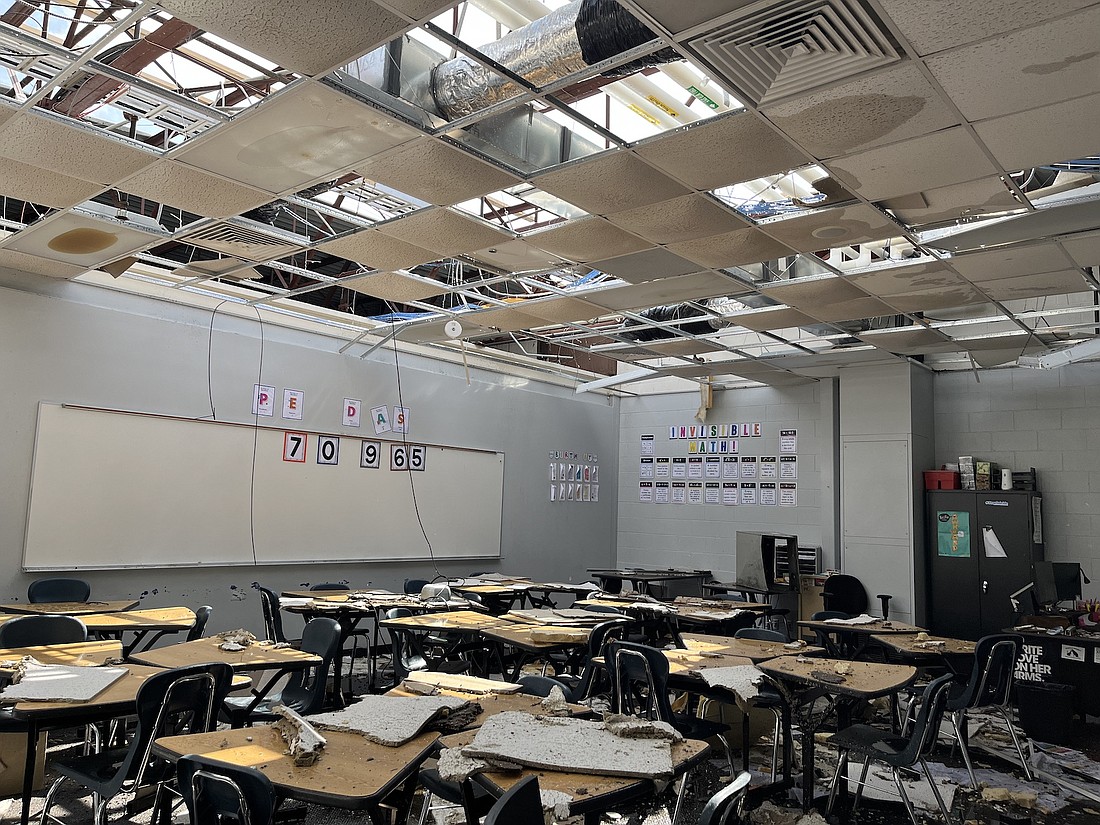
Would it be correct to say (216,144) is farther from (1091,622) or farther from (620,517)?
(620,517)

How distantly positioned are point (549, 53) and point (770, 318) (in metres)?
4.17

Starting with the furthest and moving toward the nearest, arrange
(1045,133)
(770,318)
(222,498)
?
1. (222,498)
2. (770,318)
3. (1045,133)

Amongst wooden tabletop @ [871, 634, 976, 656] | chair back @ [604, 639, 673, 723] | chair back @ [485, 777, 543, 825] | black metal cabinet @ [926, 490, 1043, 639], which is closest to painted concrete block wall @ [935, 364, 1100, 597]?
black metal cabinet @ [926, 490, 1043, 639]

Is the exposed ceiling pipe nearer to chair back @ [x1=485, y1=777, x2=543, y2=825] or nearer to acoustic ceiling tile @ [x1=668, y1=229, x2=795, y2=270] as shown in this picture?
acoustic ceiling tile @ [x1=668, y1=229, x2=795, y2=270]

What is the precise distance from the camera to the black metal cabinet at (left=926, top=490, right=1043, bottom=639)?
25.5 feet

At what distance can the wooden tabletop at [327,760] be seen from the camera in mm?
2219

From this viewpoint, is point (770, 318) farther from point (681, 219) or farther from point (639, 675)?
point (639, 675)

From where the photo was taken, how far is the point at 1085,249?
477 centimetres

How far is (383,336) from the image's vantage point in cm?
844

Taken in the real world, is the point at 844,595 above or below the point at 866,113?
below

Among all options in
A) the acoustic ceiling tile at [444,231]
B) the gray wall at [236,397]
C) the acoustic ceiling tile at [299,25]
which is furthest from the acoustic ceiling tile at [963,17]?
the gray wall at [236,397]

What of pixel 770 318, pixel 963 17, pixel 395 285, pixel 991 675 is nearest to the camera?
pixel 963 17

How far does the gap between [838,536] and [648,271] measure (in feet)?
16.7

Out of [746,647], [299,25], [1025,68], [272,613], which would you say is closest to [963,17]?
[1025,68]
